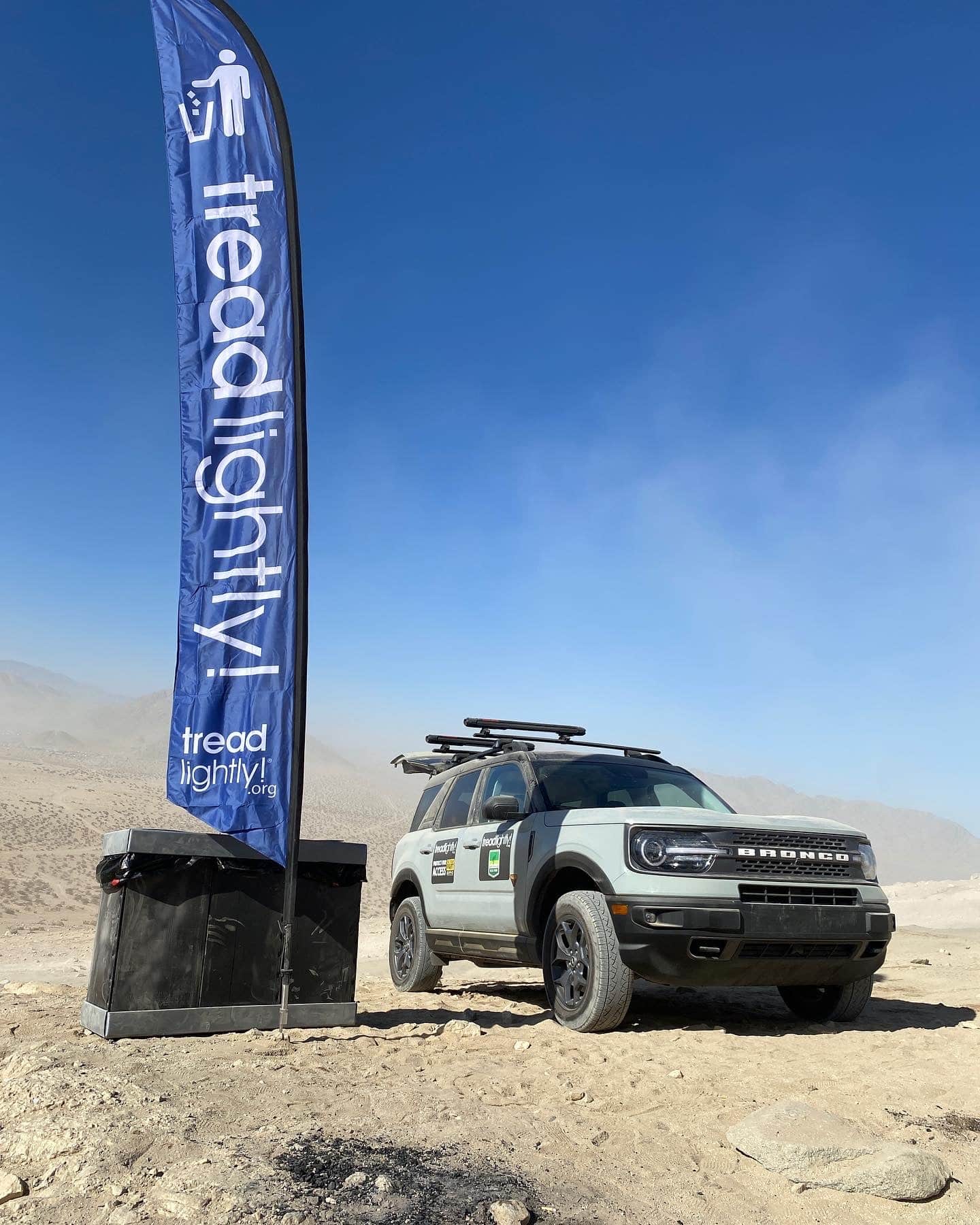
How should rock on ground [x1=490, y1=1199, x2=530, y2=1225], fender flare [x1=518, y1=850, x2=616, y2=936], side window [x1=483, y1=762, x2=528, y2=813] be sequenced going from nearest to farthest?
rock on ground [x1=490, y1=1199, x2=530, y2=1225] → fender flare [x1=518, y1=850, x2=616, y2=936] → side window [x1=483, y1=762, x2=528, y2=813]

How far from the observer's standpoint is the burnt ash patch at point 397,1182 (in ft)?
9.27

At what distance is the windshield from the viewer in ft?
23.6

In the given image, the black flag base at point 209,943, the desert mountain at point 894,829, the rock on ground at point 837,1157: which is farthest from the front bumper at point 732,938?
the desert mountain at point 894,829

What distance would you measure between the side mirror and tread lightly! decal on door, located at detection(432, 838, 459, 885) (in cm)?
142

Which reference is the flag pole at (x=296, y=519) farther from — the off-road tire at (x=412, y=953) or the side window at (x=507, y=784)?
the off-road tire at (x=412, y=953)

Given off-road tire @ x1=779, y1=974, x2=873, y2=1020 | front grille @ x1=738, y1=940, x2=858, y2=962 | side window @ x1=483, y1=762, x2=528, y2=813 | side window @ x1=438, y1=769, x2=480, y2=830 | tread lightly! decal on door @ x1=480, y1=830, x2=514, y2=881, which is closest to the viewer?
front grille @ x1=738, y1=940, x2=858, y2=962

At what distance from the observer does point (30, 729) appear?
603ft

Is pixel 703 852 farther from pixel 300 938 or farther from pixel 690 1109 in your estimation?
pixel 300 938

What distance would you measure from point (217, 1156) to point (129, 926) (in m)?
2.42

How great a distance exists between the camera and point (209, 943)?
5.53 meters

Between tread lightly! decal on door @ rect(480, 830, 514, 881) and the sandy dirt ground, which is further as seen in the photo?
tread lightly! decal on door @ rect(480, 830, 514, 881)

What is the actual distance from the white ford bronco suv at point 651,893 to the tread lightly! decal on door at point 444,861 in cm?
18

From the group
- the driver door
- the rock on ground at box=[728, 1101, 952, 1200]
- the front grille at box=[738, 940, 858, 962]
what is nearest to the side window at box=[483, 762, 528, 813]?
the driver door

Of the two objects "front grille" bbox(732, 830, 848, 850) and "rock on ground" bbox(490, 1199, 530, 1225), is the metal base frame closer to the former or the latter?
"front grille" bbox(732, 830, 848, 850)
